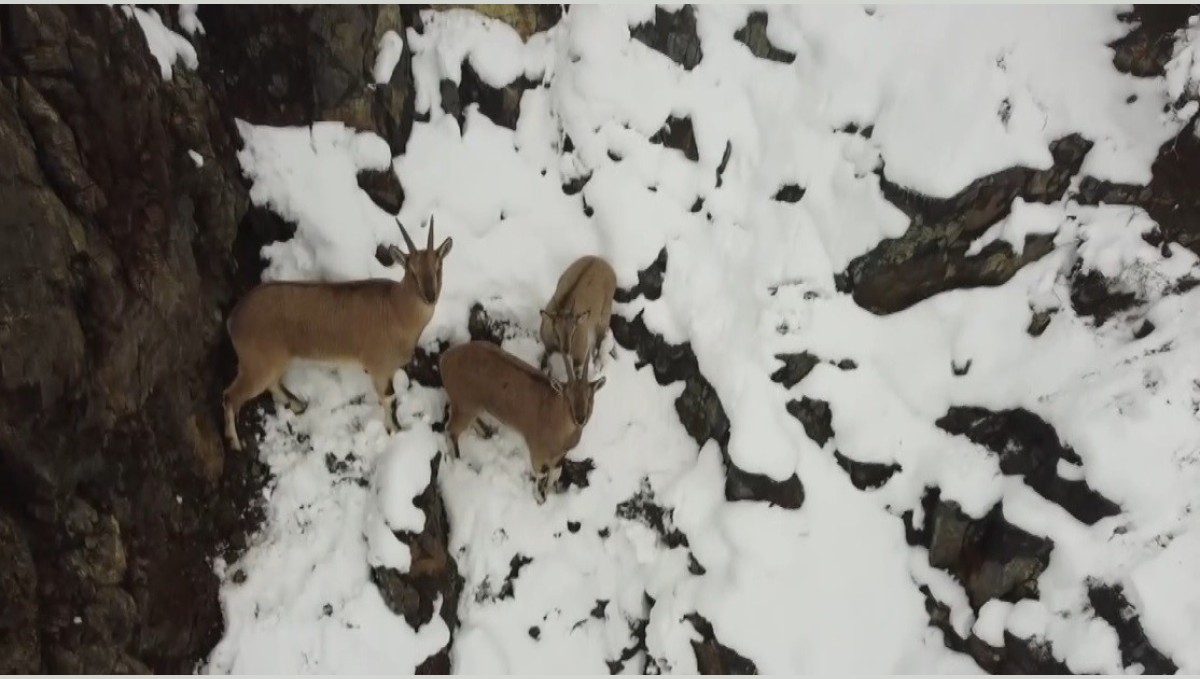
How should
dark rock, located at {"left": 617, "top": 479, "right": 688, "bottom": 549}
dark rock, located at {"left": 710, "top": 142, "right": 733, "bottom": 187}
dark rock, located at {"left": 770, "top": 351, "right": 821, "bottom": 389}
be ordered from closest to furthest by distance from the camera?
dark rock, located at {"left": 617, "top": 479, "right": 688, "bottom": 549} → dark rock, located at {"left": 770, "top": 351, "right": 821, "bottom": 389} → dark rock, located at {"left": 710, "top": 142, "right": 733, "bottom": 187}

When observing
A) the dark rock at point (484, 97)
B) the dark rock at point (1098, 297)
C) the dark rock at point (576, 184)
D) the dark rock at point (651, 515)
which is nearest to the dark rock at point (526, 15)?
the dark rock at point (484, 97)

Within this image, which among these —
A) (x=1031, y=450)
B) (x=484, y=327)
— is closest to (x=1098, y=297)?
(x=1031, y=450)

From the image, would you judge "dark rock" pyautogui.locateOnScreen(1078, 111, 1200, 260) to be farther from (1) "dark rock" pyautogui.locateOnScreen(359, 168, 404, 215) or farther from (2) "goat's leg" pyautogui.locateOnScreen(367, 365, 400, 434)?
(2) "goat's leg" pyautogui.locateOnScreen(367, 365, 400, 434)

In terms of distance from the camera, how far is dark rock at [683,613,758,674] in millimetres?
6371

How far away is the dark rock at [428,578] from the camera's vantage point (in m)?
6.34

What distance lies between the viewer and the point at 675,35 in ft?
25.1

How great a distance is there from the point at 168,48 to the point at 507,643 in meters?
5.80

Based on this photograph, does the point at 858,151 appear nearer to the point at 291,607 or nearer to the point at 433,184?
the point at 433,184

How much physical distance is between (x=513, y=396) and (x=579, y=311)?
0.99 m

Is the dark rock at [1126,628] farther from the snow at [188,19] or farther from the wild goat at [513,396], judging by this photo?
the snow at [188,19]

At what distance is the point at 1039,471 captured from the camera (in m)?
6.20

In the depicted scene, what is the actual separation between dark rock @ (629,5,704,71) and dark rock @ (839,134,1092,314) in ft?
7.66

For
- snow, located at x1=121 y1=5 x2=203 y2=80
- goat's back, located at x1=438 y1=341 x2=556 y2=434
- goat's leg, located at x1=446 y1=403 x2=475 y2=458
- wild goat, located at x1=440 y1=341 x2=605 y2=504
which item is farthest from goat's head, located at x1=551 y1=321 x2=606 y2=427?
snow, located at x1=121 y1=5 x2=203 y2=80

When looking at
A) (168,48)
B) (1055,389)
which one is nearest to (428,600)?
(168,48)
